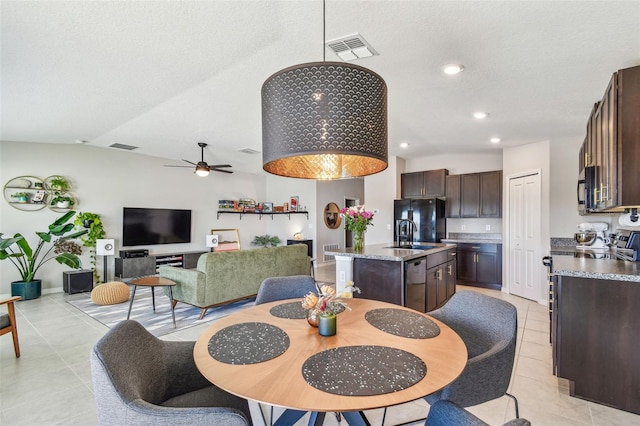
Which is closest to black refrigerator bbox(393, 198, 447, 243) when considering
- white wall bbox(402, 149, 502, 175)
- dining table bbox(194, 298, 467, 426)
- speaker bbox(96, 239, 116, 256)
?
white wall bbox(402, 149, 502, 175)

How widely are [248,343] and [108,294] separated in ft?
14.3

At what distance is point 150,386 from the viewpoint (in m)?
1.31

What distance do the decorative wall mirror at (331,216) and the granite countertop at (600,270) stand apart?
260 inches

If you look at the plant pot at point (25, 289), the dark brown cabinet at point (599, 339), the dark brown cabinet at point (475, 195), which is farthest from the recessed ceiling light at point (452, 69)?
the plant pot at point (25, 289)

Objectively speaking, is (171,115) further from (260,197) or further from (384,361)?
(260,197)

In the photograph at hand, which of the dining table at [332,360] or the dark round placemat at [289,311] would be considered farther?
the dark round placemat at [289,311]

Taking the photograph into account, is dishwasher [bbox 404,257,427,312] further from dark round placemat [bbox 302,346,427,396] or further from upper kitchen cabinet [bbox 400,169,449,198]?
upper kitchen cabinet [bbox 400,169,449,198]

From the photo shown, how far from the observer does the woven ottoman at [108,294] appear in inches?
181

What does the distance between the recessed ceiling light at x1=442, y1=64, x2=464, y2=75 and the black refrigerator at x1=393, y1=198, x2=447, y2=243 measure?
326cm

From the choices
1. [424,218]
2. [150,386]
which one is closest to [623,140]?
[150,386]

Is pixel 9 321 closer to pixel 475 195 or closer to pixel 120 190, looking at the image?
pixel 120 190

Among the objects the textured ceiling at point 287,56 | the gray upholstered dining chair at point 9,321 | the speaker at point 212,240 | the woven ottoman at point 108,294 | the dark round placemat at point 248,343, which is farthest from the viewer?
the speaker at point 212,240

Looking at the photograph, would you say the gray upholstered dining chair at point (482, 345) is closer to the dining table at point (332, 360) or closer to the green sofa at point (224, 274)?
the dining table at point (332, 360)

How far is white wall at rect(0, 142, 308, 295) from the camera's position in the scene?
519 cm
